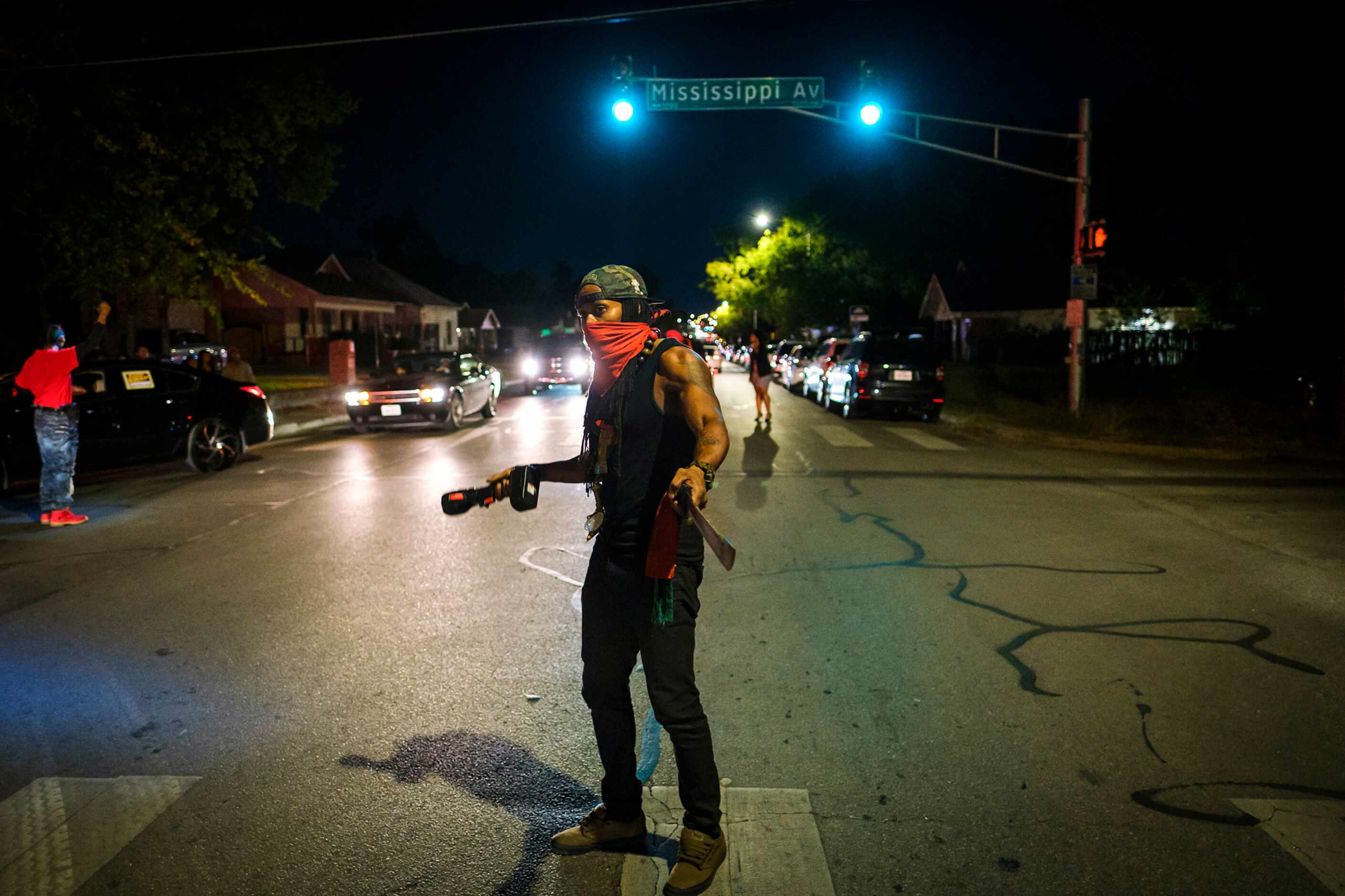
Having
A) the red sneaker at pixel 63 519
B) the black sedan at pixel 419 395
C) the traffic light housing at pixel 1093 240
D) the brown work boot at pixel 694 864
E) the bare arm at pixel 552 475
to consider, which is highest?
the traffic light housing at pixel 1093 240

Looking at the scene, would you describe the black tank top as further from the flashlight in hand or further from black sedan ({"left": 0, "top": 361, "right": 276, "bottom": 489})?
black sedan ({"left": 0, "top": 361, "right": 276, "bottom": 489})

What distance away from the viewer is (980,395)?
24.5 m

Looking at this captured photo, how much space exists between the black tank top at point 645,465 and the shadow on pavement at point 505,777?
1.09 meters

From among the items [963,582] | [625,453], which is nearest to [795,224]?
[963,582]

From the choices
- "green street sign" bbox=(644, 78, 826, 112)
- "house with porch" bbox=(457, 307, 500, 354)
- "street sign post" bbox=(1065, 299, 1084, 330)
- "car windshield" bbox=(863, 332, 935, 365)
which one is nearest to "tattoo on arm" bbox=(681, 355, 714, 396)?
"green street sign" bbox=(644, 78, 826, 112)

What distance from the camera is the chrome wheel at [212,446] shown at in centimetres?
1316

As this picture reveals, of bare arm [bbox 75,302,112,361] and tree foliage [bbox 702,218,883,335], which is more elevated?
tree foliage [bbox 702,218,883,335]

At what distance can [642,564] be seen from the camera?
10.9 feet

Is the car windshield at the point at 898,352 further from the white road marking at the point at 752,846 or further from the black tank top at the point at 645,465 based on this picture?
the black tank top at the point at 645,465

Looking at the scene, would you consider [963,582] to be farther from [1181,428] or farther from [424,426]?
[424,426]

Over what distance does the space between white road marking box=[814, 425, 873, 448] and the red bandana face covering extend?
41.8ft

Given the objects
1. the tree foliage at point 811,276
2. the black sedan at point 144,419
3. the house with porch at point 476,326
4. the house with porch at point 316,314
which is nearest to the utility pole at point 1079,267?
the black sedan at point 144,419

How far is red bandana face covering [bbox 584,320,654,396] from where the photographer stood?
3.50m

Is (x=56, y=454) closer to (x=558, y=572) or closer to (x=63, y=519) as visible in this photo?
(x=63, y=519)
